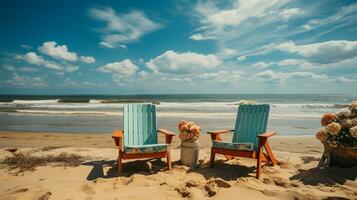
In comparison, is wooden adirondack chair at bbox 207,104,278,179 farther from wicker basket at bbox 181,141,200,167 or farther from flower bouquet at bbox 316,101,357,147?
flower bouquet at bbox 316,101,357,147

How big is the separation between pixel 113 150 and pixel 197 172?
240 centimetres

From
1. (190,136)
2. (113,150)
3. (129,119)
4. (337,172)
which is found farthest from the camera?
(113,150)

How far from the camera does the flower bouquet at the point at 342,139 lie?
3.82 metres

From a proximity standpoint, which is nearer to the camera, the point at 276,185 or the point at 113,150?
the point at 276,185

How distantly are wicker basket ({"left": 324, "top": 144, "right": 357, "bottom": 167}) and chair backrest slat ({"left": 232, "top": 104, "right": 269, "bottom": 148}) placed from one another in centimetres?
107

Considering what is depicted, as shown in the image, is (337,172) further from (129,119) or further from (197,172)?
(129,119)

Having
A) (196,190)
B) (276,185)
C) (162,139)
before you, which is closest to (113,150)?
(162,139)

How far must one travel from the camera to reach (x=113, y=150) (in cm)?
583

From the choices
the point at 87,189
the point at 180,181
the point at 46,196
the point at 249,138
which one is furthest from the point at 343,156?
the point at 46,196

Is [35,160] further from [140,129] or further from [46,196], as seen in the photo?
[46,196]

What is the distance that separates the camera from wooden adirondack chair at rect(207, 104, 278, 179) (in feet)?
13.2

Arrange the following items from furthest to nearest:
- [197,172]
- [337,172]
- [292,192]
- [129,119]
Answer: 1. [129,119]
2. [197,172]
3. [337,172]
4. [292,192]

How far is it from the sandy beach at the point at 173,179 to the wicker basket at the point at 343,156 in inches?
5.4

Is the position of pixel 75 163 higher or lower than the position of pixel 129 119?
lower
